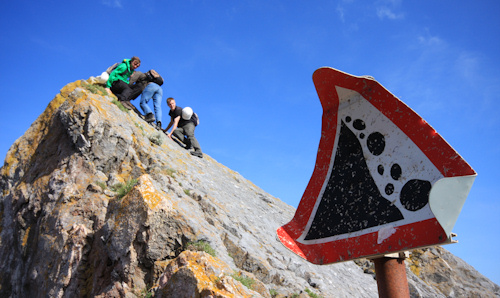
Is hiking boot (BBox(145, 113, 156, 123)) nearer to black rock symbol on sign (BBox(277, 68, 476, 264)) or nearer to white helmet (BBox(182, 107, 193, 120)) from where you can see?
white helmet (BBox(182, 107, 193, 120))

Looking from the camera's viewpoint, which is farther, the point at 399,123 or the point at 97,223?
the point at 97,223

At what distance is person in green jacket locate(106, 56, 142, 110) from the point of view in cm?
1215

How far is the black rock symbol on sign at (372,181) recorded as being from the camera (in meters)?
3.07

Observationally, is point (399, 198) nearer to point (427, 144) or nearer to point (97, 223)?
point (427, 144)

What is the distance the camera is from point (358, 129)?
398 centimetres

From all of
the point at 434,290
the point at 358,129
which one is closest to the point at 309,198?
the point at 358,129

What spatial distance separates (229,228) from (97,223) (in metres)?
2.73

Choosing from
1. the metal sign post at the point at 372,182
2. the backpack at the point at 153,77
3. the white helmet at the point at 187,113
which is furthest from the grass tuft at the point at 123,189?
the backpack at the point at 153,77

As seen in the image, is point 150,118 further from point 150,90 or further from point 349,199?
point 349,199

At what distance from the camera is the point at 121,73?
12.4 meters

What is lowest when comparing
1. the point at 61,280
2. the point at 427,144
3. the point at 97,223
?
the point at 61,280

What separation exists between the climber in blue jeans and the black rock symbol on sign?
9259mm

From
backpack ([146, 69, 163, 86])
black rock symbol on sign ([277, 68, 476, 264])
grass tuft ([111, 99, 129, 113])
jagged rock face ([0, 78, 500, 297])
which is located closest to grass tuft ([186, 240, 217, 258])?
jagged rock face ([0, 78, 500, 297])

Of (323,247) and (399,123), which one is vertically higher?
(399,123)
